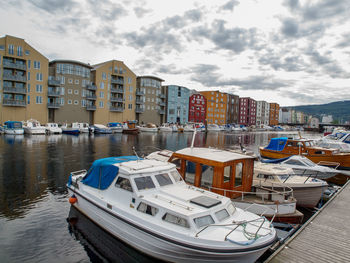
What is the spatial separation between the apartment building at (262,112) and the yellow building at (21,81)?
452ft

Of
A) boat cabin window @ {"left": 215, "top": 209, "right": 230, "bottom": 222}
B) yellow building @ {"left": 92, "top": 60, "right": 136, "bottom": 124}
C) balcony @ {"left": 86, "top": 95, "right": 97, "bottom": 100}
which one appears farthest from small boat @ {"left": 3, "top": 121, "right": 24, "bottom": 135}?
boat cabin window @ {"left": 215, "top": 209, "right": 230, "bottom": 222}

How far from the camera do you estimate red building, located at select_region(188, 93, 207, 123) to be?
370 feet

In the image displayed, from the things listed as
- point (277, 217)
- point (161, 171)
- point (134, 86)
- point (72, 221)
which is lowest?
point (72, 221)

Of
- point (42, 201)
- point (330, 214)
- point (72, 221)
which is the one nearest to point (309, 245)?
point (330, 214)

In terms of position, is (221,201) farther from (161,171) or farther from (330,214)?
(330,214)

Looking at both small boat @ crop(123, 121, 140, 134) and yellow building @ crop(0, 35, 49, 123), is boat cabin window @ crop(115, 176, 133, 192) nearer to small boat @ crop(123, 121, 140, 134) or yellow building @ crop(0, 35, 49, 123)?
Answer: small boat @ crop(123, 121, 140, 134)

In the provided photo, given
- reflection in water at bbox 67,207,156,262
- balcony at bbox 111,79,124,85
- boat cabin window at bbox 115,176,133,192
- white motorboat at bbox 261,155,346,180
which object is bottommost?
reflection in water at bbox 67,207,156,262

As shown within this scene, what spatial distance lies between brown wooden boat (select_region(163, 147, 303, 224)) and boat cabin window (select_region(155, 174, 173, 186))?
204 centimetres

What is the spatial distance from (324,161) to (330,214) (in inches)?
601

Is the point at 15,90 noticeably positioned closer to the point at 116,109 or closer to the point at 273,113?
the point at 116,109

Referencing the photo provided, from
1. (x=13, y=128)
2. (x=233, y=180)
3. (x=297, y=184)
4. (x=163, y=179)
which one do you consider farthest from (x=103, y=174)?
(x=13, y=128)

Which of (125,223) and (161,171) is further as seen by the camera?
(161,171)

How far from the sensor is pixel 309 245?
871 centimetres

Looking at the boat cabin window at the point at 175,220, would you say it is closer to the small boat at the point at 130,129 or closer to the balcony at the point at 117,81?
the small boat at the point at 130,129
